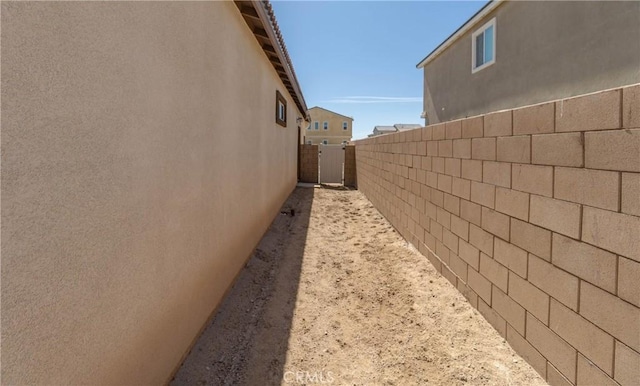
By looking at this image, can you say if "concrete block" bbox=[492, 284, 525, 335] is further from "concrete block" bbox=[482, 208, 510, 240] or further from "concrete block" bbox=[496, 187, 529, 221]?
"concrete block" bbox=[496, 187, 529, 221]

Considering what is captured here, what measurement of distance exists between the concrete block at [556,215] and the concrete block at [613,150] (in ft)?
1.05

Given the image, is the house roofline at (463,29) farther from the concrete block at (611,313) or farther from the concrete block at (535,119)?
the concrete block at (611,313)

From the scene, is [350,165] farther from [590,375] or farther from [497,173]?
[590,375]

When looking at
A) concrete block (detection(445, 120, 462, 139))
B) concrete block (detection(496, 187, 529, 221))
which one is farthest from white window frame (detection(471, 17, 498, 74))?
concrete block (detection(496, 187, 529, 221))

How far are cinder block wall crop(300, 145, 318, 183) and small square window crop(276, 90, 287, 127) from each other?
6485 millimetres

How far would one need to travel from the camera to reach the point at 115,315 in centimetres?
173

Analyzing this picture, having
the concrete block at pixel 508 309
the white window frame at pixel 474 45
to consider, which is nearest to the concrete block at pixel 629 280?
the concrete block at pixel 508 309

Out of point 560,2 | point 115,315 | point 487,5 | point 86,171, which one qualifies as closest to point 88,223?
point 86,171

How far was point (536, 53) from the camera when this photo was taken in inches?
308

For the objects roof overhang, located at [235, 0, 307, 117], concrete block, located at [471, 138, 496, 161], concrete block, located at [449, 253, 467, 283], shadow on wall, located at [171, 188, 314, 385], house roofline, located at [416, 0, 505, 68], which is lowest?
shadow on wall, located at [171, 188, 314, 385]

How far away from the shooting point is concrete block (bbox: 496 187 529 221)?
2.58m

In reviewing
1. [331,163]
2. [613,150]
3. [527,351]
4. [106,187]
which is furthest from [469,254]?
[331,163]

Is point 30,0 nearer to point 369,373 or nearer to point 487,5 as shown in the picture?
point 369,373

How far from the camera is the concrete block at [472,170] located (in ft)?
10.9
